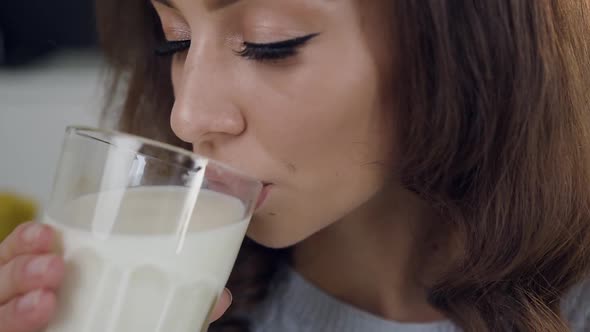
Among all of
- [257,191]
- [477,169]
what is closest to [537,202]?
[477,169]

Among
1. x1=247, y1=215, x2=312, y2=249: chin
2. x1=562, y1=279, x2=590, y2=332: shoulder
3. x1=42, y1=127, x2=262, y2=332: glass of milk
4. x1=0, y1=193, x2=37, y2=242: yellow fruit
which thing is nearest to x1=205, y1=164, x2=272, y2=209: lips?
x1=42, y1=127, x2=262, y2=332: glass of milk

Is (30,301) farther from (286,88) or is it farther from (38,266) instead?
(286,88)

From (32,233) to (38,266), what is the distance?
4 centimetres

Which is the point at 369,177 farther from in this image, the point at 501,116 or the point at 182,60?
the point at 182,60

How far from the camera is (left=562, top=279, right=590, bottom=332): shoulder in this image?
2.62 ft

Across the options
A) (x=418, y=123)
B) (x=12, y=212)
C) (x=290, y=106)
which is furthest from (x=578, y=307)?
(x=12, y=212)

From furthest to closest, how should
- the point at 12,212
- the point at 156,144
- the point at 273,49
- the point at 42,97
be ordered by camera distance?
the point at 42,97 → the point at 12,212 → the point at 273,49 → the point at 156,144

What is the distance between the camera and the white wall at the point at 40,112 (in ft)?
4.92

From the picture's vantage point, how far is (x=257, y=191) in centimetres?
56

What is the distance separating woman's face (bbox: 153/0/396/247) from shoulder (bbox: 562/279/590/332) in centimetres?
37

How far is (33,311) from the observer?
503 mm

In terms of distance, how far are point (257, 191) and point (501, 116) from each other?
0.89 feet

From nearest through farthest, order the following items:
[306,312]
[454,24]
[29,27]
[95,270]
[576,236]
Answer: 1. [95,270]
2. [454,24]
3. [576,236]
4. [306,312]
5. [29,27]

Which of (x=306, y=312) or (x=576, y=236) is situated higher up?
(x=576, y=236)
